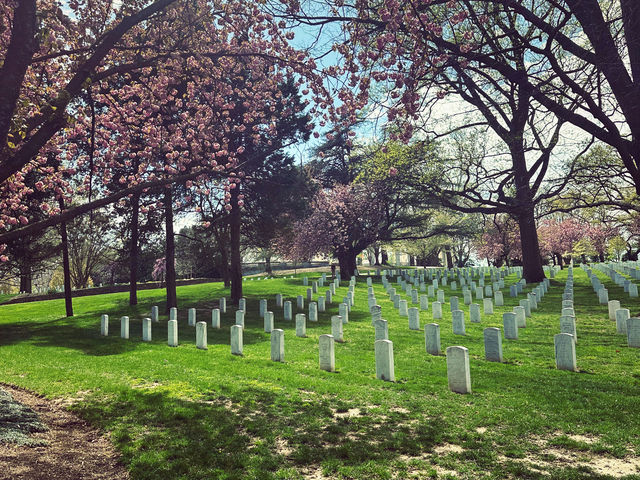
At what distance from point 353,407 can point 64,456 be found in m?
3.63

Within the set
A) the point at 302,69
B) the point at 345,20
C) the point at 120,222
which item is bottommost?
the point at 120,222

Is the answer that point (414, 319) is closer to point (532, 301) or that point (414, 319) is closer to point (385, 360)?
point (532, 301)

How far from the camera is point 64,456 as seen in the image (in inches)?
188

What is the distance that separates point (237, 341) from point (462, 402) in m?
5.80

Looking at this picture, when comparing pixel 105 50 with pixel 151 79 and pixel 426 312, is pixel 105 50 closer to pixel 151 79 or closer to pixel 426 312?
pixel 151 79

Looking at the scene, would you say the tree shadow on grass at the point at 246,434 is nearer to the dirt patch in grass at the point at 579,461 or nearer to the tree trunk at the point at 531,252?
the dirt patch in grass at the point at 579,461

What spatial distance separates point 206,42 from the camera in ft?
24.8

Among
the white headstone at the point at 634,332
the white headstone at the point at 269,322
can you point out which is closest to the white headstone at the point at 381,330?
the white headstone at the point at 269,322

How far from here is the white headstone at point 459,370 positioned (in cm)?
658

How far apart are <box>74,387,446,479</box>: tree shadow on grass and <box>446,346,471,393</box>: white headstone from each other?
1.38 m

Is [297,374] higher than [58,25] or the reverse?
the reverse

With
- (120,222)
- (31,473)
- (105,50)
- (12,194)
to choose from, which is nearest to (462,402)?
(31,473)

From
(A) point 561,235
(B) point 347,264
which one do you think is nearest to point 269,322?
(B) point 347,264

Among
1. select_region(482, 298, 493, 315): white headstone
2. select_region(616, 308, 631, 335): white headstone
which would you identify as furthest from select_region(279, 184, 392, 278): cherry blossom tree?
select_region(616, 308, 631, 335): white headstone
